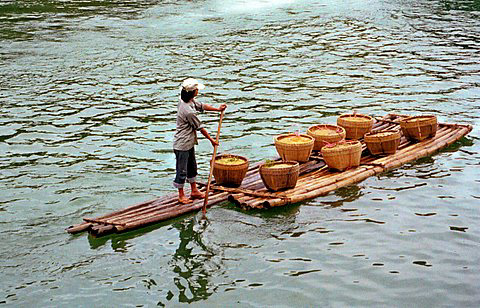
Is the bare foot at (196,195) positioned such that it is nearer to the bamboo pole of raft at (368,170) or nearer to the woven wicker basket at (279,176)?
the bamboo pole of raft at (368,170)

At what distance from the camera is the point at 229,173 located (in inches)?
408

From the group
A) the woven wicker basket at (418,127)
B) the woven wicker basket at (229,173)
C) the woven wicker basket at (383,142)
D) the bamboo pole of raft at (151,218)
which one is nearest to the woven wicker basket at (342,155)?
the woven wicker basket at (383,142)

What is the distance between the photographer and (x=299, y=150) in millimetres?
11203

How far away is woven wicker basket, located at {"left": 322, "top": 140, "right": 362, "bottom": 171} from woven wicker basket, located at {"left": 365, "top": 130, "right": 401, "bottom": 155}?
567 millimetres

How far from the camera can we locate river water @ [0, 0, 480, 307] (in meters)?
8.05

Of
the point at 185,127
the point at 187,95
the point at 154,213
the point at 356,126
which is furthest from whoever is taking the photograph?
the point at 356,126

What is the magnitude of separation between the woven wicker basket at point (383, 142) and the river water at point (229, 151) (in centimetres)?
46

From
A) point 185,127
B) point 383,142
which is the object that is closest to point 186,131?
point 185,127

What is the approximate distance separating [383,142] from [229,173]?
2928 mm

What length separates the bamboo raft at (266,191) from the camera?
9234 millimetres

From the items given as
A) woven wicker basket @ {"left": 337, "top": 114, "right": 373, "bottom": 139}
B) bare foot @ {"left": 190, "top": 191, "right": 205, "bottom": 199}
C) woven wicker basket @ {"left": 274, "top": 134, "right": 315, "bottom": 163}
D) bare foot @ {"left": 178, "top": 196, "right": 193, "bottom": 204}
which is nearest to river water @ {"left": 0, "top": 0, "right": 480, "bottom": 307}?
bare foot @ {"left": 178, "top": 196, "right": 193, "bottom": 204}

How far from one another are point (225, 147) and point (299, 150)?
259 centimetres

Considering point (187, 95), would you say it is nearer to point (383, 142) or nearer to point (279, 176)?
point (279, 176)

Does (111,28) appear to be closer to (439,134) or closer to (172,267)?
(439,134)
